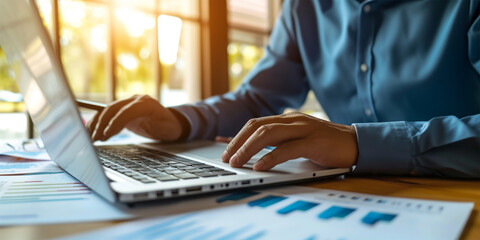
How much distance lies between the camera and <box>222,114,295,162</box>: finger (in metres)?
0.53

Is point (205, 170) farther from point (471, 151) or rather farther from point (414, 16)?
point (414, 16)

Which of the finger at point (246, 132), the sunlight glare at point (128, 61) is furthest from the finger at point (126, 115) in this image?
the sunlight glare at point (128, 61)

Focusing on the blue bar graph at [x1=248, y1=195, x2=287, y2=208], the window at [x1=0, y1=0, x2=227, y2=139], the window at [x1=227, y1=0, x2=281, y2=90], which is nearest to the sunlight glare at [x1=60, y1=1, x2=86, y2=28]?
the window at [x1=0, y1=0, x2=227, y2=139]

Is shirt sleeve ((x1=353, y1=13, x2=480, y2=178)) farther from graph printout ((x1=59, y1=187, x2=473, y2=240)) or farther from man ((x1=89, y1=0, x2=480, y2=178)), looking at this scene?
graph printout ((x1=59, y1=187, x2=473, y2=240))

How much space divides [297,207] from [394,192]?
147 mm

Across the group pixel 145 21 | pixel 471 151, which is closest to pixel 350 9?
pixel 471 151

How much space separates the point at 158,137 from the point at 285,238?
0.62 metres

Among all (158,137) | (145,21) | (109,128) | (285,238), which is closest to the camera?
(285,238)

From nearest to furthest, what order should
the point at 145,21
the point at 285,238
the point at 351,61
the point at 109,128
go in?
1. the point at 285,238
2. the point at 109,128
3. the point at 351,61
4. the point at 145,21

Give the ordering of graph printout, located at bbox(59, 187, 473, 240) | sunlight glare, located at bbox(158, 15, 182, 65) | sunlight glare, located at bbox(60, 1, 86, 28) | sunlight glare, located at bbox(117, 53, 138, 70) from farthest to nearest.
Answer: sunlight glare, located at bbox(117, 53, 138, 70) → sunlight glare, located at bbox(158, 15, 182, 65) → sunlight glare, located at bbox(60, 1, 86, 28) → graph printout, located at bbox(59, 187, 473, 240)

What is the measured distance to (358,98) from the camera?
98cm

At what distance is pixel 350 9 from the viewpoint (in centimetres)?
96

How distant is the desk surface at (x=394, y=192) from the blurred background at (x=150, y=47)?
146 cm

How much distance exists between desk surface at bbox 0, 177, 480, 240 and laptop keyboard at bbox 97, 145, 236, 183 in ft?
0.32
